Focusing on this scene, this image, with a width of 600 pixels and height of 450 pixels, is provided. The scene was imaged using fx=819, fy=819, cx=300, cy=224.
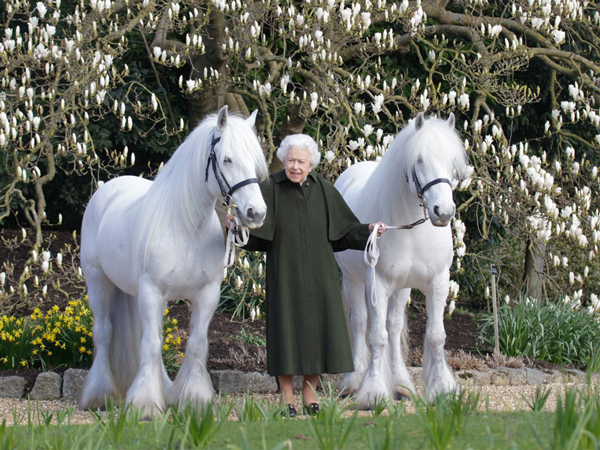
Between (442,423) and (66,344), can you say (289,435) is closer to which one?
(442,423)

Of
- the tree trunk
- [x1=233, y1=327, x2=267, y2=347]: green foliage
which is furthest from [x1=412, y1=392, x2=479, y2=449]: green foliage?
the tree trunk

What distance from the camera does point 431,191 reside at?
4.58m

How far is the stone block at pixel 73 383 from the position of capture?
592cm

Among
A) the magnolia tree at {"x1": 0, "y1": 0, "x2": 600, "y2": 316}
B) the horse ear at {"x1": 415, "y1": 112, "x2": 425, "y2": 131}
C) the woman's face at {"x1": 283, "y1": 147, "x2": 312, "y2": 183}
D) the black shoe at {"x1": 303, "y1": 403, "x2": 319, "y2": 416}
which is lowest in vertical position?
the black shoe at {"x1": 303, "y1": 403, "x2": 319, "y2": 416}

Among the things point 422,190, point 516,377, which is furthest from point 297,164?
point 516,377

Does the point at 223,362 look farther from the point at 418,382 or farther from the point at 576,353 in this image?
the point at 576,353

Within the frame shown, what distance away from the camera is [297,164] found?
15.4 ft

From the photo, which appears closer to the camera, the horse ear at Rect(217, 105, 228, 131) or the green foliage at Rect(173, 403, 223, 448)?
the green foliage at Rect(173, 403, 223, 448)

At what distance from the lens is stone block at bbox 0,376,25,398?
5852 mm

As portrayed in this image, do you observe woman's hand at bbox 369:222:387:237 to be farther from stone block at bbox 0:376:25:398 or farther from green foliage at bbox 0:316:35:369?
green foliage at bbox 0:316:35:369

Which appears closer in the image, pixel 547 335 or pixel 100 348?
pixel 100 348

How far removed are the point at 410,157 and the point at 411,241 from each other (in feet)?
1.86

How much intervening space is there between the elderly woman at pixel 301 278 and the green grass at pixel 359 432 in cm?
113

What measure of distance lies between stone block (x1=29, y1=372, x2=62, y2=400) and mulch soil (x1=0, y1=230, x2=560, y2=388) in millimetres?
145
